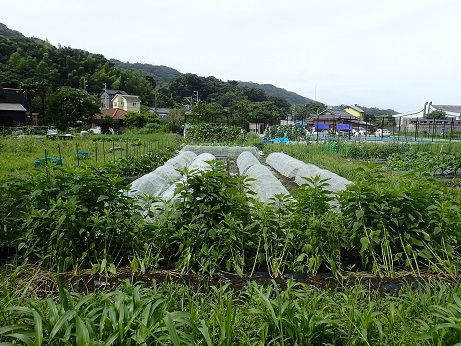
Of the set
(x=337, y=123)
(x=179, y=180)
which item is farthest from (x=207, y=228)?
(x=337, y=123)

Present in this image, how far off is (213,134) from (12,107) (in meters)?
25.5

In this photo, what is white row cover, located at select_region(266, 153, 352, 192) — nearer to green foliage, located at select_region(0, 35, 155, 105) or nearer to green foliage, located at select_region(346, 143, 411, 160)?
green foliage, located at select_region(346, 143, 411, 160)

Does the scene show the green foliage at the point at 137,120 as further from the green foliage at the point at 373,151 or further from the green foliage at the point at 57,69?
the green foliage at the point at 373,151

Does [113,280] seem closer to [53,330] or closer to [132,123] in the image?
[53,330]

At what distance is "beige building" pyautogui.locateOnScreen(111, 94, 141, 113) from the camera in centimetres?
6209

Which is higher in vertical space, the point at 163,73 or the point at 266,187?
the point at 163,73

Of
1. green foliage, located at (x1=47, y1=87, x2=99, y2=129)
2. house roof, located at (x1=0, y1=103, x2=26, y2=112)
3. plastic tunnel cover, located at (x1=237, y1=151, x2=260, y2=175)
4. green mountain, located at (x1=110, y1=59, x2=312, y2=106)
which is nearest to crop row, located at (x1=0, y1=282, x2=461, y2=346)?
plastic tunnel cover, located at (x1=237, y1=151, x2=260, y2=175)

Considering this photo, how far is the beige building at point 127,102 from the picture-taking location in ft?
204

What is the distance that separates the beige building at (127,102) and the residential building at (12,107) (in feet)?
78.0

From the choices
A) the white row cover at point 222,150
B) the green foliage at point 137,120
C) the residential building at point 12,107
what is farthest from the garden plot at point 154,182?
the residential building at point 12,107

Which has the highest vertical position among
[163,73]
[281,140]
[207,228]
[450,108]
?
[163,73]

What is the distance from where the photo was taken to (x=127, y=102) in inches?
2445

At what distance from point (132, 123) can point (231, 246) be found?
35628 mm

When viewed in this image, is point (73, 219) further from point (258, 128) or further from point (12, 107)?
point (12, 107)
